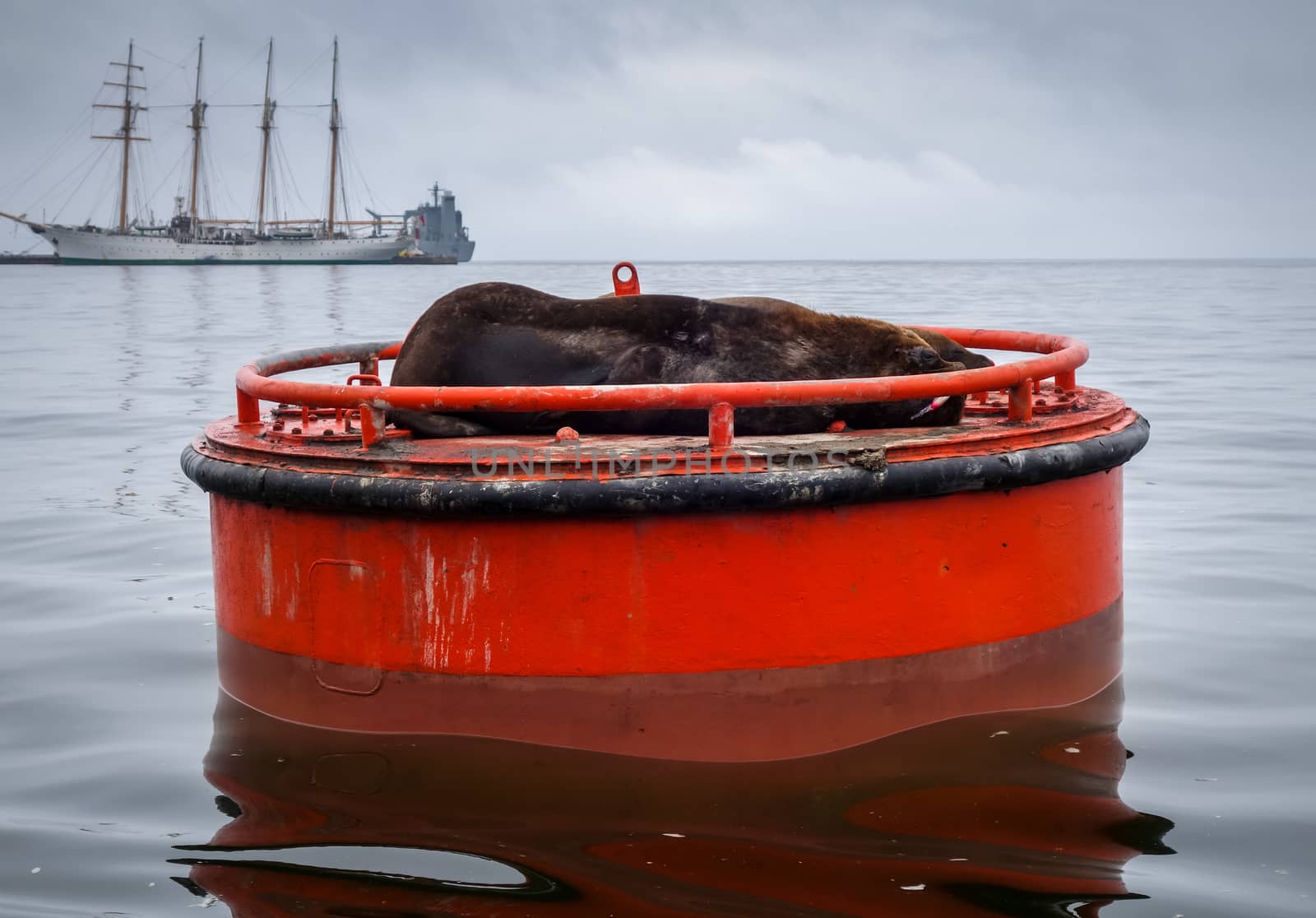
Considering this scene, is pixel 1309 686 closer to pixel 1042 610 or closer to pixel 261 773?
pixel 1042 610

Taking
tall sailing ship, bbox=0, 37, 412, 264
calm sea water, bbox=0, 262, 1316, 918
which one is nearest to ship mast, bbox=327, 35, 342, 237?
tall sailing ship, bbox=0, 37, 412, 264

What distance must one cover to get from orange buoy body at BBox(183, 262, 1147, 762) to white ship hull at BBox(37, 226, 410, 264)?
311 feet

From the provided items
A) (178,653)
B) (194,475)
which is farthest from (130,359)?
(194,475)

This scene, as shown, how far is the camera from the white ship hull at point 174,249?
9181cm

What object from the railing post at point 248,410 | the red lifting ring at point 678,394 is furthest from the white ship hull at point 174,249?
the red lifting ring at point 678,394

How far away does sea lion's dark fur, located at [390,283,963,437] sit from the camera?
4.32m

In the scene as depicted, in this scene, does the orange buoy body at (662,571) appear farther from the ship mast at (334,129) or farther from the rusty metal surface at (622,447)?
the ship mast at (334,129)

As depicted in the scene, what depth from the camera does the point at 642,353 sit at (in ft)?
14.2

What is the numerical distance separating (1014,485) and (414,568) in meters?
1.70

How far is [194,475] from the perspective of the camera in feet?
13.6

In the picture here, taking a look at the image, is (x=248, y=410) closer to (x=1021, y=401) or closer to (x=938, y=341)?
(x=938, y=341)

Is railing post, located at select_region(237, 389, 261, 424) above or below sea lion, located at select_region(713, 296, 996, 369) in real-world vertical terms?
below

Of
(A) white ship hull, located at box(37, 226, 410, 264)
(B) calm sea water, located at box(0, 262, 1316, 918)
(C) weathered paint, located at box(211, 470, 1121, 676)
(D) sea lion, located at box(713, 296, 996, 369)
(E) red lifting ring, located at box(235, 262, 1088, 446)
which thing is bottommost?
(B) calm sea water, located at box(0, 262, 1316, 918)

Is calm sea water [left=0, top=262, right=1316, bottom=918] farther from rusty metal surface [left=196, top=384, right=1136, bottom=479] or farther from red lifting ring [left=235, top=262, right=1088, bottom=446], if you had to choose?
red lifting ring [left=235, top=262, right=1088, bottom=446]
